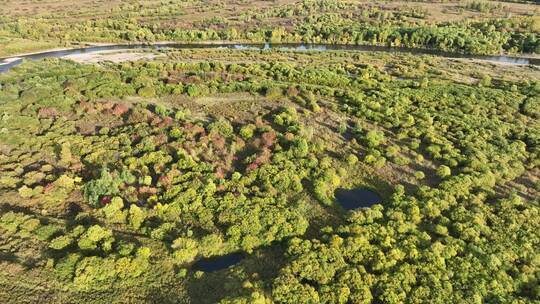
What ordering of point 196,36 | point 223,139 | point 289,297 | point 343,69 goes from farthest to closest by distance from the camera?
point 196,36
point 343,69
point 223,139
point 289,297


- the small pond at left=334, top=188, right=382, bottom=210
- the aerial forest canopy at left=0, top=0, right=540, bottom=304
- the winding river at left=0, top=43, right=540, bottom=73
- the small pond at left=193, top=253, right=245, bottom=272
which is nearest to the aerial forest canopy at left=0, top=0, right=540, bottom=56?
the winding river at left=0, top=43, right=540, bottom=73

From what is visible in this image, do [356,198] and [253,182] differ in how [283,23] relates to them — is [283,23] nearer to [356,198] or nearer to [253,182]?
[253,182]

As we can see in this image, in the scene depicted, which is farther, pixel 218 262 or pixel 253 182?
pixel 253 182

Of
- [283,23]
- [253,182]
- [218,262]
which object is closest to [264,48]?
[283,23]

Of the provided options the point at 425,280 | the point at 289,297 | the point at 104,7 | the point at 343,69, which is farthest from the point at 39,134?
the point at 104,7

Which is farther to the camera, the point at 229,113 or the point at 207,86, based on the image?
the point at 207,86

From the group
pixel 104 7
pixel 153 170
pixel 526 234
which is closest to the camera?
pixel 526 234

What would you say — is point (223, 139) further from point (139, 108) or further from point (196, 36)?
point (196, 36)

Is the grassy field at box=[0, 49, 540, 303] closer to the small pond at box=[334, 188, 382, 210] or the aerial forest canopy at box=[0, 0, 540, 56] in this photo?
the small pond at box=[334, 188, 382, 210]

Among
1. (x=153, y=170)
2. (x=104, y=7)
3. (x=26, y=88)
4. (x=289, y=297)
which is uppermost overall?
(x=104, y=7)
